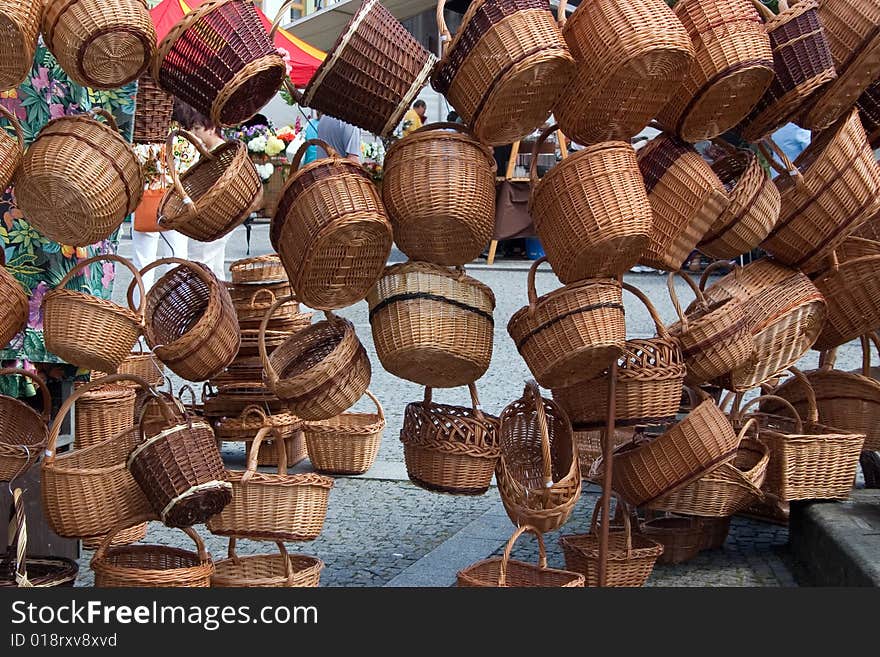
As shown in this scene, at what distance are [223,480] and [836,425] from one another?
2.40 meters

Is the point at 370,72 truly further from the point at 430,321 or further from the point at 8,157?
the point at 8,157

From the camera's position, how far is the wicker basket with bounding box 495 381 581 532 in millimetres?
2938

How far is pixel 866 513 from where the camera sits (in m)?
3.87

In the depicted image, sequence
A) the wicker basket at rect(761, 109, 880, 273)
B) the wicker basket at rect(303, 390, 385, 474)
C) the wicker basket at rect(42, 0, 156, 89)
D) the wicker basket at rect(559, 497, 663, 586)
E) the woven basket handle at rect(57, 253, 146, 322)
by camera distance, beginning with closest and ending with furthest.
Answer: the wicker basket at rect(42, 0, 156, 89) → the woven basket handle at rect(57, 253, 146, 322) → the wicker basket at rect(761, 109, 880, 273) → the wicker basket at rect(559, 497, 663, 586) → the wicker basket at rect(303, 390, 385, 474)

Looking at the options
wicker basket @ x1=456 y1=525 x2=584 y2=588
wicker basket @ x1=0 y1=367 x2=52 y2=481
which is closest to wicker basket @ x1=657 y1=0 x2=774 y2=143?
wicker basket @ x1=456 y1=525 x2=584 y2=588

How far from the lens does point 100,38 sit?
2.60 meters

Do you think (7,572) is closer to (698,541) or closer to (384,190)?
(384,190)

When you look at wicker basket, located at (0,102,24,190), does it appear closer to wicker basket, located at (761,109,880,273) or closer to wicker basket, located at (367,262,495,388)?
wicker basket, located at (367,262,495,388)

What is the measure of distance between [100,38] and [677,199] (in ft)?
4.87

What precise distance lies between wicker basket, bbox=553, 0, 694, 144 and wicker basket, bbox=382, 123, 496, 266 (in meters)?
0.27

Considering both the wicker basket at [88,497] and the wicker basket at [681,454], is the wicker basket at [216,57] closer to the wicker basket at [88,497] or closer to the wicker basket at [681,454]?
the wicker basket at [88,497]

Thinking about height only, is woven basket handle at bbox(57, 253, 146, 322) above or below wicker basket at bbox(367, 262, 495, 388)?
above

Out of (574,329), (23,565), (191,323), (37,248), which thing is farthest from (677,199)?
(37,248)

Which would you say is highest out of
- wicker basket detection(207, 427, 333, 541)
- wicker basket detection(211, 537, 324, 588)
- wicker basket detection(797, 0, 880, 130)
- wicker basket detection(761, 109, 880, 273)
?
wicker basket detection(797, 0, 880, 130)
